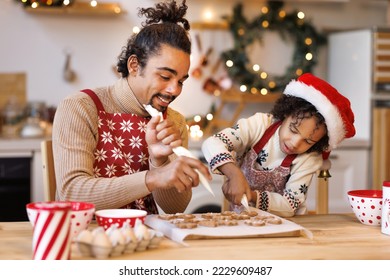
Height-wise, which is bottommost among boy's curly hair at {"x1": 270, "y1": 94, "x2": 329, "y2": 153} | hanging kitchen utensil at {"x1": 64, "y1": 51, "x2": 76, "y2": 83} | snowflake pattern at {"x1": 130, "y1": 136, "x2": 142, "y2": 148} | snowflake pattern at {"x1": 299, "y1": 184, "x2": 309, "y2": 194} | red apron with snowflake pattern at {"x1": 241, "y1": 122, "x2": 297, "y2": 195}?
snowflake pattern at {"x1": 299, "y1": 184, "x2": 309, "y2": 194}

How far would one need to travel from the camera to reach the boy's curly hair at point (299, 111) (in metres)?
1.68

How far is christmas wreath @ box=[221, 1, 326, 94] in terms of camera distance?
354cm

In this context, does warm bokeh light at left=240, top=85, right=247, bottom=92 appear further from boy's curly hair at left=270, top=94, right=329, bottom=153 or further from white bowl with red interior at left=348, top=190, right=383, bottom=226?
white bowl with red interior at left=348, top=190, right=383, bottom=226

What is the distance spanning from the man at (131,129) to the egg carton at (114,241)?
0.29m

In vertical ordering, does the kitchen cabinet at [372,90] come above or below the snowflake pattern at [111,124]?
above

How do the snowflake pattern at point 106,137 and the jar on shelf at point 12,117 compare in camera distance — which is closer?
the snowflake pattern at point 106,137

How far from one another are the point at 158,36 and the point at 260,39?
2.04 meters

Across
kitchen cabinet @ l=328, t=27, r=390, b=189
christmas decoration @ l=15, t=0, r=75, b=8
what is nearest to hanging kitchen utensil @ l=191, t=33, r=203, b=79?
christmas decoration @ l=15, t=0, r=75, b=8

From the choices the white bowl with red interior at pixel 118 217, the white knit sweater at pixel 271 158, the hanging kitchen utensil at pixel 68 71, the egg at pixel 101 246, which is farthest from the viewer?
the hanging kitchen utensil at pixel 68 71

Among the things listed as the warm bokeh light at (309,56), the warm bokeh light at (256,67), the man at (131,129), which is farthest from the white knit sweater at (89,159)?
the warm bokeh light at (309,56)

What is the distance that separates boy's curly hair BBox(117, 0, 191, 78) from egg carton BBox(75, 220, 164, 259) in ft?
2.08

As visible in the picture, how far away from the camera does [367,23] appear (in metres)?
3.75

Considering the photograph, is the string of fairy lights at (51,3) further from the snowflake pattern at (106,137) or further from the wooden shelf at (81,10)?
the snowflake pattern at (106,137)
